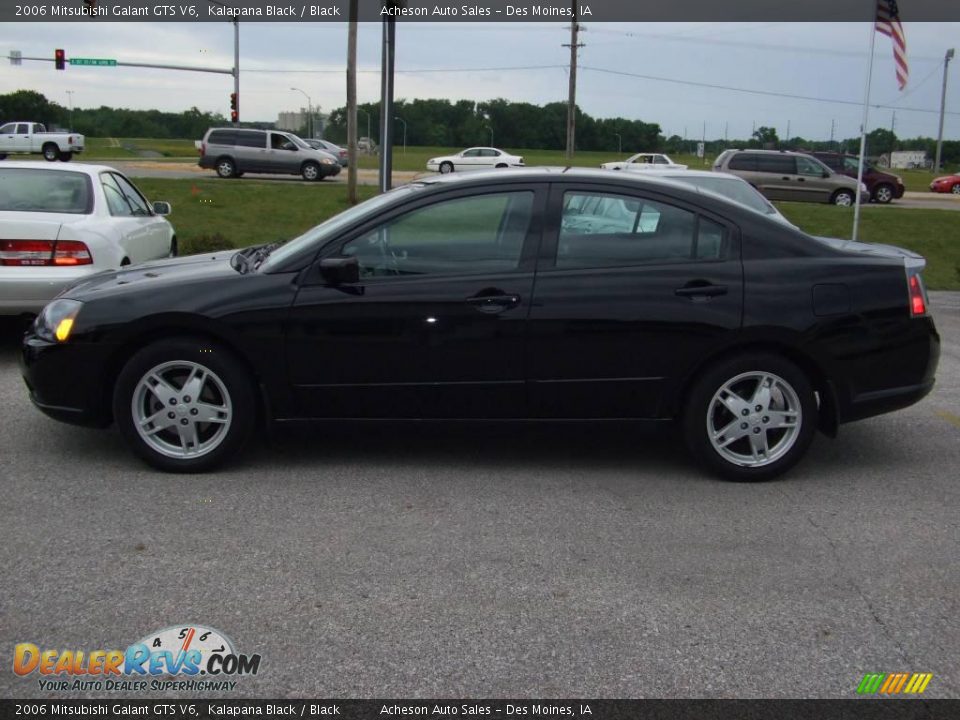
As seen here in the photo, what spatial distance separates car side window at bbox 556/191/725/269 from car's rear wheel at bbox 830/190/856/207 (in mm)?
26698

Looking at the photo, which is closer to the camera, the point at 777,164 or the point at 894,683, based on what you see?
the point at 894,683

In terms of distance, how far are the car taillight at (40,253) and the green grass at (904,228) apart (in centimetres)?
1270

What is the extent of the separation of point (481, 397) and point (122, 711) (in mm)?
2561

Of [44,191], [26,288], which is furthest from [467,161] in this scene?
[26,288]

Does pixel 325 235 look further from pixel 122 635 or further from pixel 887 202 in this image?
pixel 887 202

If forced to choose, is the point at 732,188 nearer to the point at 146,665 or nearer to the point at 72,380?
the point at 72,380

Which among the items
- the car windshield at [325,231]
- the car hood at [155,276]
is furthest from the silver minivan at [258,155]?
the car windshield at [325,231]

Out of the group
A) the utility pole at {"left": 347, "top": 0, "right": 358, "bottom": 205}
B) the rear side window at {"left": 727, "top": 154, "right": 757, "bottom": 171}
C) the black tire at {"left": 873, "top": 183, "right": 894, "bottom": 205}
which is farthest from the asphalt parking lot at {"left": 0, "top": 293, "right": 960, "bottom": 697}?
the black tire at {"left": 873, "top": 183, "right": 894, "bottom": 205}

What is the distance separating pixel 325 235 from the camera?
536 centimetres

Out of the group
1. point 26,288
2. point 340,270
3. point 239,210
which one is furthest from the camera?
point 239,210

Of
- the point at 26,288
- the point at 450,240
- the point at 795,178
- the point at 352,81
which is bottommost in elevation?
the point at 26,288

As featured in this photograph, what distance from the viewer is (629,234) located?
5367 millimetres

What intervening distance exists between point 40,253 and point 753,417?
5.30m

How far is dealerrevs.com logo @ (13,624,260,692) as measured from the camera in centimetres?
324
